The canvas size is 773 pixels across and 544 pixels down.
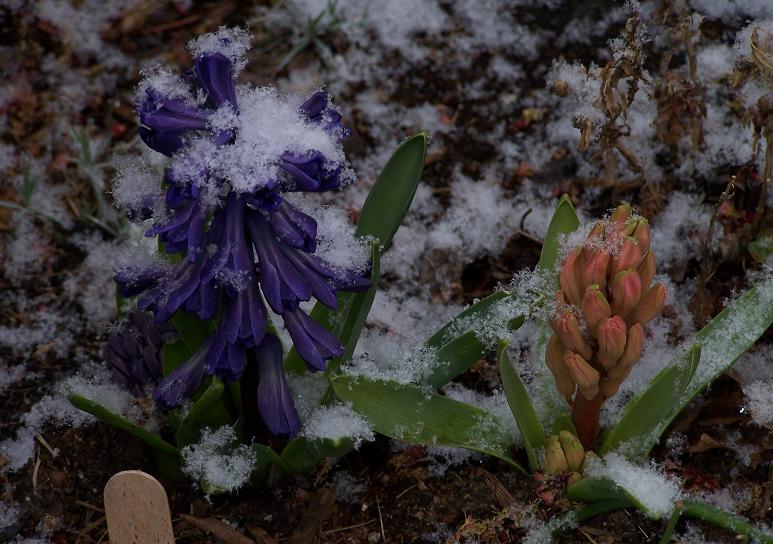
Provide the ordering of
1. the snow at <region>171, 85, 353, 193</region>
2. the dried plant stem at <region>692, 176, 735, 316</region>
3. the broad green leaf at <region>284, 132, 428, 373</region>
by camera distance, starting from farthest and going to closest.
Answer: the dried plant stem at <region>692, 176, 735, 316</region> < the broad green leaf at <region>284, 132, 428, 373</region> < the snow at <region>171, 85, 353, 193</region>

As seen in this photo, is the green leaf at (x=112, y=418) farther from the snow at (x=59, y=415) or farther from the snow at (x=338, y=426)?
the snow at (x=338, y=426)

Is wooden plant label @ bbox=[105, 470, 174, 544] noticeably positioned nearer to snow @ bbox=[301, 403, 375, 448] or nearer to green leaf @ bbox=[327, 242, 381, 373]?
snow @ bbox=[301, 403, 375, 448]

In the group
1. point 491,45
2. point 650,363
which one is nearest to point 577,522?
point 650,363

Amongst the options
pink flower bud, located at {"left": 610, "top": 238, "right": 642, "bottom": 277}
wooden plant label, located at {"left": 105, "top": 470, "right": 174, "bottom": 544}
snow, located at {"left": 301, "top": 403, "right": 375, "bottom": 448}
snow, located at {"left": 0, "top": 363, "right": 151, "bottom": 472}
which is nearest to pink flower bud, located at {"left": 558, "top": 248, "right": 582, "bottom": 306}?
pink flower bud, located at {"left": 610, "top": 238, "right": 642, "bottom": 277}

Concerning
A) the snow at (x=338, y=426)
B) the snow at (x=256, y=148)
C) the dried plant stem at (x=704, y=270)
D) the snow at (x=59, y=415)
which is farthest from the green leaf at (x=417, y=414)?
the dried plant stem at (x=704, y=270)

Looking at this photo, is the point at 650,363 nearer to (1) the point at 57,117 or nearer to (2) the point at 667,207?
(2) the point at 667,207

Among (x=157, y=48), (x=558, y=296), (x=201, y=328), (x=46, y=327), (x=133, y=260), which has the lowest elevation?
(x=46, y=327)
